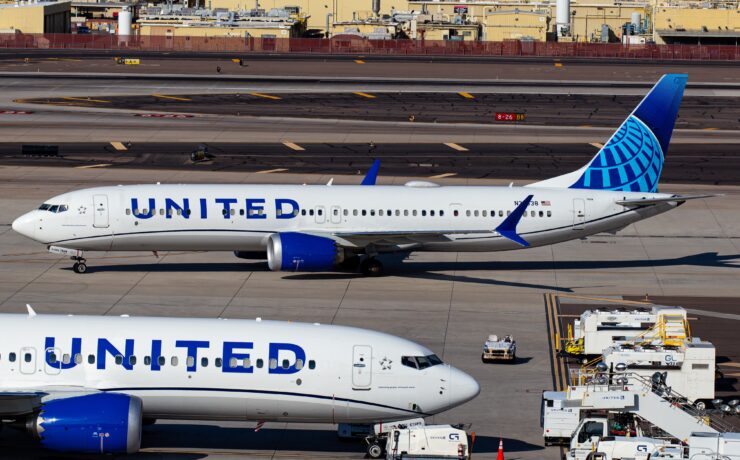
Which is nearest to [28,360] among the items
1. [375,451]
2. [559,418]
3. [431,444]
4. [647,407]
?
[375,451]

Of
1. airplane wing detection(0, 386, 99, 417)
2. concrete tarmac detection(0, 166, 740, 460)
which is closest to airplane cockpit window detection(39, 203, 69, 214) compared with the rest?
concrete tarmac detection(0, 166, 740, 460)

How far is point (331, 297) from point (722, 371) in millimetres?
17141

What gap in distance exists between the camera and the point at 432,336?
51031 mm

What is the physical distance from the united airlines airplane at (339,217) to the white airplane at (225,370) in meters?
23.5

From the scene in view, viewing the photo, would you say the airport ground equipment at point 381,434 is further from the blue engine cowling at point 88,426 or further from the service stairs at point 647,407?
the blue engine cowling at point 88,426

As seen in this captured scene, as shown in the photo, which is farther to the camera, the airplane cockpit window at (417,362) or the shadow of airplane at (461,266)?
the shadow of airplane at (461,266)

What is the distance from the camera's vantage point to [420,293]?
58906 mm

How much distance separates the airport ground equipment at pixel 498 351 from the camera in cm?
4728

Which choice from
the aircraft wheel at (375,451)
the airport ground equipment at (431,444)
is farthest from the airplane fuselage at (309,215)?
the airport ground equipment at (431,444)

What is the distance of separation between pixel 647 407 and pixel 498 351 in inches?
392

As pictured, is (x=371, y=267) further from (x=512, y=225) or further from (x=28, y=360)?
(x=28, y=360)

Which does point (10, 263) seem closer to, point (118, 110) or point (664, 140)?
point (664, 140)

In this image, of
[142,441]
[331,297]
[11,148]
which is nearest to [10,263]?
[331,297]

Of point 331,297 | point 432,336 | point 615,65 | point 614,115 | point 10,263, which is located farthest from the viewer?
point 615,65
